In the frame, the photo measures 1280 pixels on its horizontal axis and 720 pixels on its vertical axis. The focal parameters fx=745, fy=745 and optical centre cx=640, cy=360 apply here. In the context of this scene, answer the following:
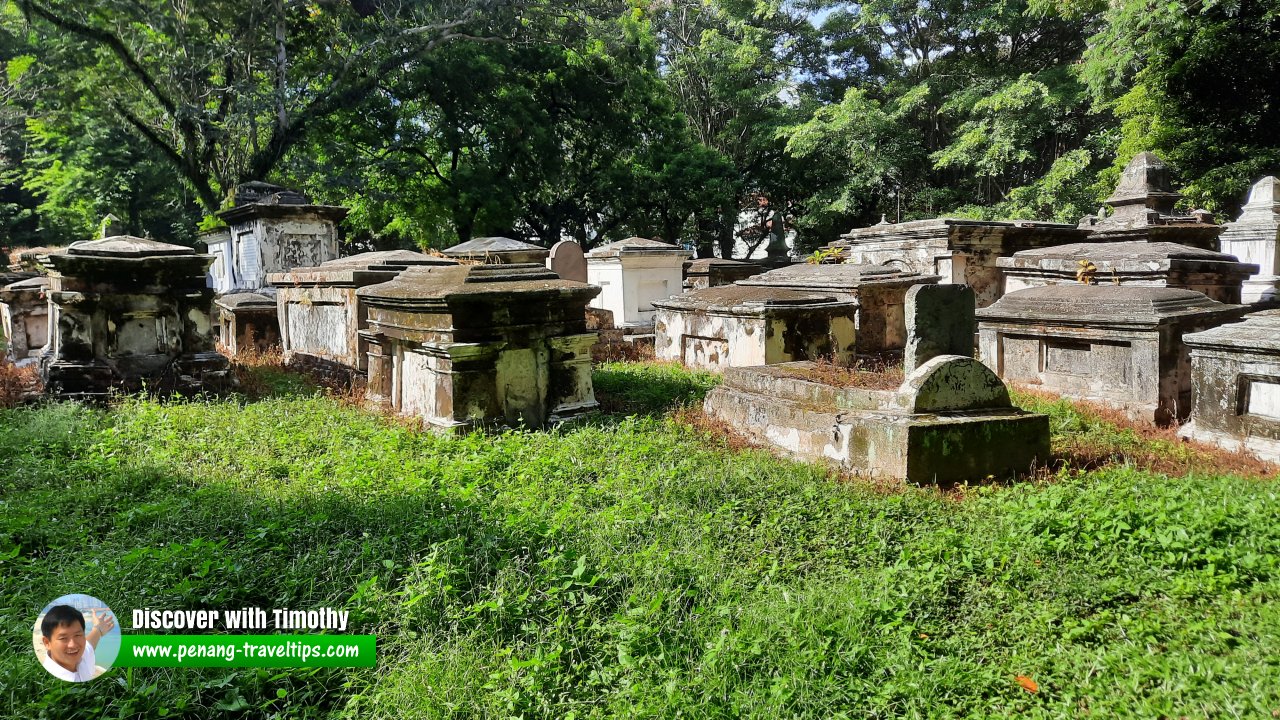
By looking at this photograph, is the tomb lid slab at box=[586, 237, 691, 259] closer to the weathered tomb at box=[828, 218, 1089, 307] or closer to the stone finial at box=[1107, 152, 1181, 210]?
the weathered tomb at box=[828, 218, 1089, 307]

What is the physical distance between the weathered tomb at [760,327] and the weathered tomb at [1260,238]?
7.89 meters

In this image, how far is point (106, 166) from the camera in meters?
19.6

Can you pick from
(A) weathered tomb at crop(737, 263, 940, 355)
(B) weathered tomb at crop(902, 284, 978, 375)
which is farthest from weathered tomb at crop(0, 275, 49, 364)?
(B) weathered tomb at crop(902, 284, 978, 375)

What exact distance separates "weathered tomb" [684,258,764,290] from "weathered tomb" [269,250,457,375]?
6.44m

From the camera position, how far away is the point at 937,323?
5.08 m

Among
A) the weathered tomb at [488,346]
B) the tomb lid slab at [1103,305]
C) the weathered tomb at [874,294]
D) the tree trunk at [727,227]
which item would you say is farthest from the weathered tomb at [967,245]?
the tree trunk at [727,227]

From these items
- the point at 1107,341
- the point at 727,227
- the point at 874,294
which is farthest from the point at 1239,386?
the point at 727,227

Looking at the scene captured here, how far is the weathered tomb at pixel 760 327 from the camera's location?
8.14 metres

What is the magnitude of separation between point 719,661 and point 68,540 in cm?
303

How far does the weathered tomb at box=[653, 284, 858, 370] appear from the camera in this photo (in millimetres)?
8141

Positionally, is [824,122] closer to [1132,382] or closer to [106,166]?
[1132,382]

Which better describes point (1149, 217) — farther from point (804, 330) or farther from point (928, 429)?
point (928, 429)

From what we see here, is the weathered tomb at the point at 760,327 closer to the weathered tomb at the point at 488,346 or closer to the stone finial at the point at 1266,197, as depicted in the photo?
the weathered tomb at the point at 488,346

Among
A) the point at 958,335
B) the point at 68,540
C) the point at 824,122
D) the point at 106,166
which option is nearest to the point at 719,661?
the point at 68,540
